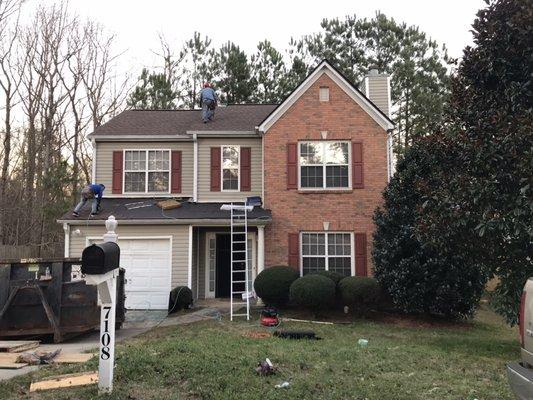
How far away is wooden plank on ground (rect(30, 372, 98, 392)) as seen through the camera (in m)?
5.68

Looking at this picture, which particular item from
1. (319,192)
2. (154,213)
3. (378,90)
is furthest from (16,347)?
(378,90)

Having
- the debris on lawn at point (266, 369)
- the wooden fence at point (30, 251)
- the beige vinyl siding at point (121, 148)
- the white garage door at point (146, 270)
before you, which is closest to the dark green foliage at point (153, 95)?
the wooden fence at point (30, 251)

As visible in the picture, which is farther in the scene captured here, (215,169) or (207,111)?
(207,111)

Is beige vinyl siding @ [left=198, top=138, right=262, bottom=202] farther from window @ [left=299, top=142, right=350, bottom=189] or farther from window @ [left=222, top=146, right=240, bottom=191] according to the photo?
window @ [left=299, top=142, right=350, bottom=189]

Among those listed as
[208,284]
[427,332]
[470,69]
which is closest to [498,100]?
[470,69]

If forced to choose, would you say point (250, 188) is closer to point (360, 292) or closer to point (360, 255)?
point (360, 255)

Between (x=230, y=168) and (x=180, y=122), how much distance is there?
2.93 metres

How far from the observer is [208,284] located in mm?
16500

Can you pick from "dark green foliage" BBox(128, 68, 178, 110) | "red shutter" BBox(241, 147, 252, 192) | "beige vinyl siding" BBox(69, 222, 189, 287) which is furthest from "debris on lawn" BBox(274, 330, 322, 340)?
"dark green foliage" BBox(128, 68, 178, 110)

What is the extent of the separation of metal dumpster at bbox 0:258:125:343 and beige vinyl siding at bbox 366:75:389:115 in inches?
480

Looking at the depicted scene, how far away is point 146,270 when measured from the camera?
1530 centimetres

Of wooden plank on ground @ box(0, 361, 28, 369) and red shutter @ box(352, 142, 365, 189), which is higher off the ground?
red shutter @ box(352, 142, 365, 189)

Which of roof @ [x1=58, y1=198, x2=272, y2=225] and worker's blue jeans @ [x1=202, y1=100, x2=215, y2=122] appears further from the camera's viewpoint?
worker's blue jeans @ [x1=202, y1=100, x2=215, y2=122]

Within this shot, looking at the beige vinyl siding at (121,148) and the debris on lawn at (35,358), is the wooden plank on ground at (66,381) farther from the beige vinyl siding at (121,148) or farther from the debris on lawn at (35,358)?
the beige vinyl siding at (121,148)
